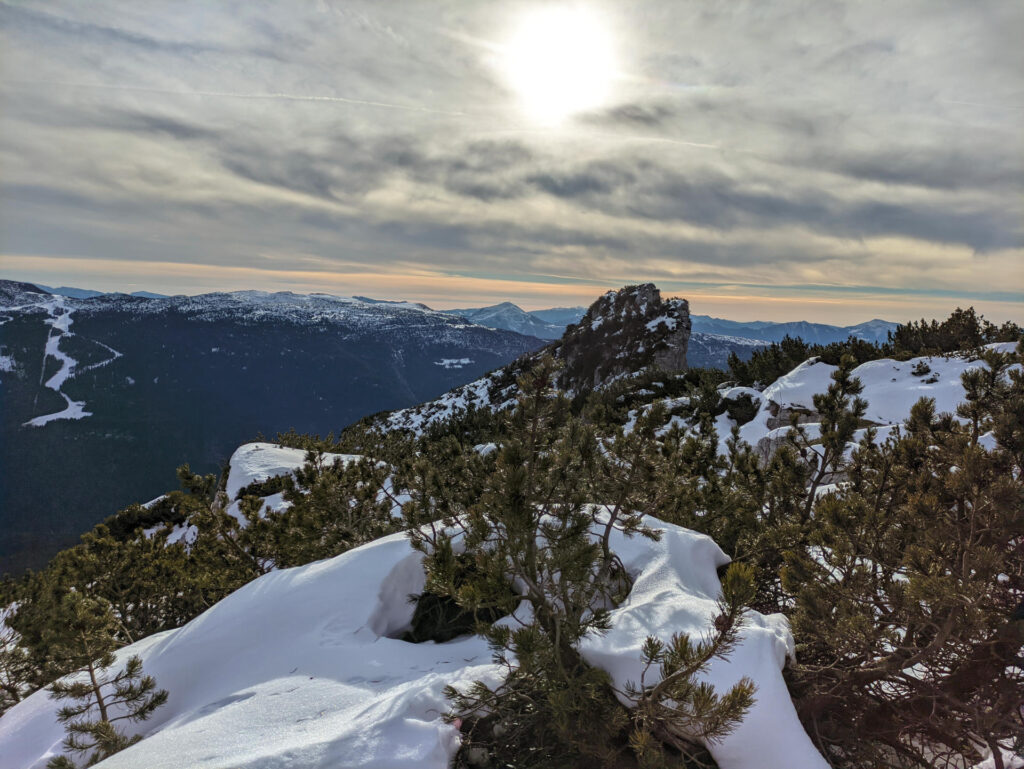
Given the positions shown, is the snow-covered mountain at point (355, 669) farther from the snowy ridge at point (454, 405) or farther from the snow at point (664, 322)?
the snowy ridge at point (454, 405)

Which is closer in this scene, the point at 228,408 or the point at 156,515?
the point at 156,515

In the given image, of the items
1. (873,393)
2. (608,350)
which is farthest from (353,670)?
(608,350)

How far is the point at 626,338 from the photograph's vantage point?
40.0 m

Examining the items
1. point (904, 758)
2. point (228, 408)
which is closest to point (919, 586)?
point (904, 758)

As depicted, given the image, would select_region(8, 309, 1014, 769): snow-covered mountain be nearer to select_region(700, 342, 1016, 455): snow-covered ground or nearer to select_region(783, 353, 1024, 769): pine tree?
select_region(783, 353, 1024, 769): pine tree

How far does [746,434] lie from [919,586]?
35.1 ft

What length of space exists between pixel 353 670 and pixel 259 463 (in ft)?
51.1

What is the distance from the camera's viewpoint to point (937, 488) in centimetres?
338

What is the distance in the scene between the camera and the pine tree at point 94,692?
3379 mm

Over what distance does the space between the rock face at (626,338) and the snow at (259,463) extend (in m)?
24.0

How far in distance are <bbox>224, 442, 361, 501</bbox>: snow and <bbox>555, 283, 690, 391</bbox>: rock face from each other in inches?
943

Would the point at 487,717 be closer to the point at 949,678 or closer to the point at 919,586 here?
the point at 919,586

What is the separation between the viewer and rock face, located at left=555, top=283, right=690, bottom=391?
121 feet

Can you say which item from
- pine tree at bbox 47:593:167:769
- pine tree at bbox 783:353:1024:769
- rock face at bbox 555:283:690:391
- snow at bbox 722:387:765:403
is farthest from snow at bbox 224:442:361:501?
rock face at bbox 555:283:690:391
